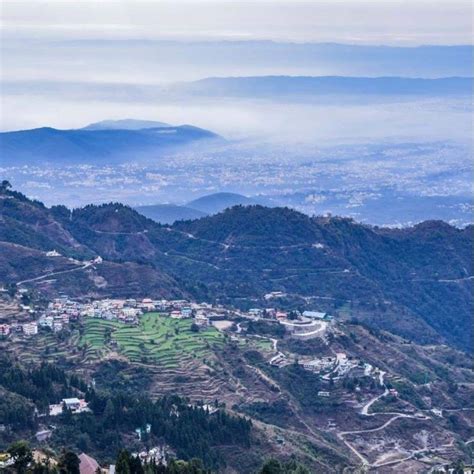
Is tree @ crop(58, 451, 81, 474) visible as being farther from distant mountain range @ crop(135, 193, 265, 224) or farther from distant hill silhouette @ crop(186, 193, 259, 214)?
distant hill silhouette @ crop(186, 193, 259, 214)

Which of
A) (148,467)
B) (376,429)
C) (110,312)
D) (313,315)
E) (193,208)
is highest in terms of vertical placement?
(148,467)

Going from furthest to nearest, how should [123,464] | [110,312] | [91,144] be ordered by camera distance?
[91,144] < [110,312] < [123,464]

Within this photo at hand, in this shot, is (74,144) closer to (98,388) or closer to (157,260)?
(157,260)

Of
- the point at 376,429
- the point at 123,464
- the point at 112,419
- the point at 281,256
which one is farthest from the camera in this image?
the point at 281,256

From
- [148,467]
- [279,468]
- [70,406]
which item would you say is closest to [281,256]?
[70,406]

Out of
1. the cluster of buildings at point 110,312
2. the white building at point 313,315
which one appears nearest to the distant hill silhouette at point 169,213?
the white building at point 313,315

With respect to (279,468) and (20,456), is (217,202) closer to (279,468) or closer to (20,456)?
(279,468)

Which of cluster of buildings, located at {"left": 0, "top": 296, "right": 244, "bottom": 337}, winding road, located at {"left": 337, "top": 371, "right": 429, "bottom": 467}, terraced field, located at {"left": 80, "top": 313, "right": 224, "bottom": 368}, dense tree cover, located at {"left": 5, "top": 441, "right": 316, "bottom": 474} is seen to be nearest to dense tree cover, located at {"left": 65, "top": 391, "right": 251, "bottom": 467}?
winding road, located at {"left": 337, "top": 371, "right": 429, "bottom": 467}

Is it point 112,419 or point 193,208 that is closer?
point 112,419
